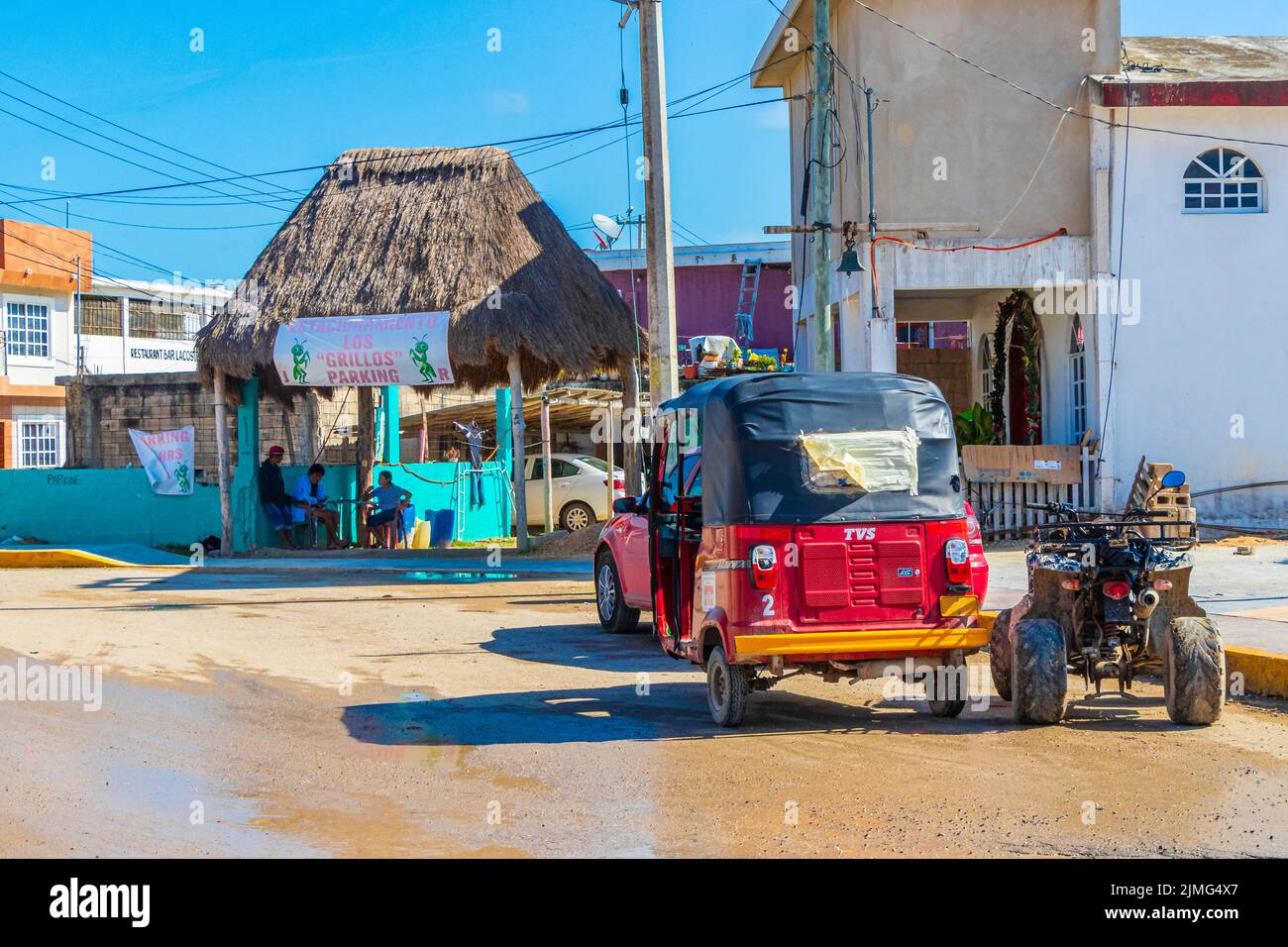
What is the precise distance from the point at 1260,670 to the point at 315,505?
57.3ft

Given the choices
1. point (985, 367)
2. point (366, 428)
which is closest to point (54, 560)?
point (366, 428)

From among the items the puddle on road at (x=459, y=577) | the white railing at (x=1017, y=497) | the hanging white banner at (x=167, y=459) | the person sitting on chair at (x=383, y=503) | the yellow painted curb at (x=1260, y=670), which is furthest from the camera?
the hanging white banner at (x=167, y=459)

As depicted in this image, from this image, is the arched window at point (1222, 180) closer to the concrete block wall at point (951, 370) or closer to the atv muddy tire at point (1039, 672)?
the concrete block wall at point (951, 370)

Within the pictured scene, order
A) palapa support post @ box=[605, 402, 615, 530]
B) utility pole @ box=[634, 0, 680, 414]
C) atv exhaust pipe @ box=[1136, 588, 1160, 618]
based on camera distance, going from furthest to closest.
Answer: palapa support post @ box=[605, 402, 615, 530], utility pole @ box=[634, 0, 680, 414], atv exhaust pipe @ box=[1136, 588, 1160, 618]

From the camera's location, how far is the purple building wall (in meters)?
39.8

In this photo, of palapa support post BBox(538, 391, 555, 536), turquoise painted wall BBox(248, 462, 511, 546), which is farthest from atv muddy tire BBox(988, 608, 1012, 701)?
turquoise painted wall BBox(248, 462, 511, 546)

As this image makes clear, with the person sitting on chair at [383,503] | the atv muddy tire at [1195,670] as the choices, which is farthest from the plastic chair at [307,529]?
the atv muddy tire at [1195,670]

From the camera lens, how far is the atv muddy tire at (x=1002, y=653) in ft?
30.5

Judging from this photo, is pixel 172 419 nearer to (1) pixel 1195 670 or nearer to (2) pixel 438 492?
(2) pixel 438 492

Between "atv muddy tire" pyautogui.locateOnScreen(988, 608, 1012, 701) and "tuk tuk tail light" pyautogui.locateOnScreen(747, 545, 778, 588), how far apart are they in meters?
1.66

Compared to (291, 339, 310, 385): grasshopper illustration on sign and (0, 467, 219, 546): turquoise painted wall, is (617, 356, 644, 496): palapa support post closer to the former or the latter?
(291, 339, 310, 385): grasshopper illustration on sign

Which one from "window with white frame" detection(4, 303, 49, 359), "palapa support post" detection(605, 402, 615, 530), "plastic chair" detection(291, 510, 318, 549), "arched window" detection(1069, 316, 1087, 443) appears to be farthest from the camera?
"window with white frame" detection(4, 303, 49, 359)

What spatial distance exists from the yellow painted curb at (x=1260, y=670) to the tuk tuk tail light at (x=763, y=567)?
319 centimetres
